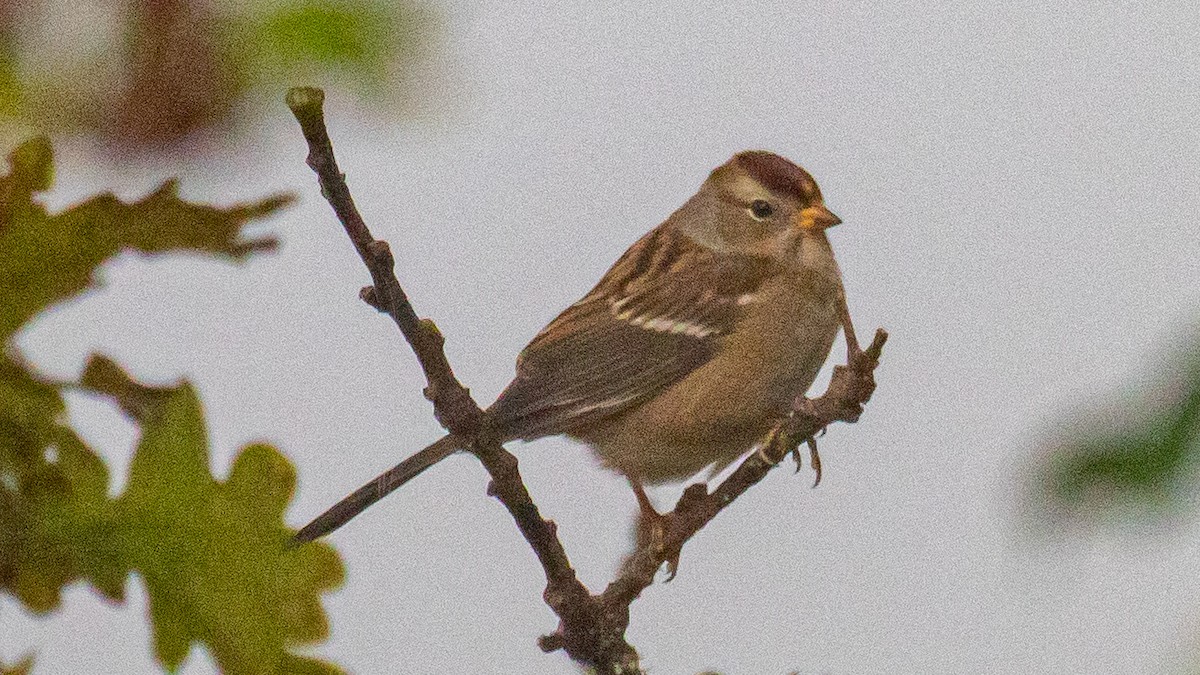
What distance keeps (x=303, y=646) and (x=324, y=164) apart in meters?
0.71

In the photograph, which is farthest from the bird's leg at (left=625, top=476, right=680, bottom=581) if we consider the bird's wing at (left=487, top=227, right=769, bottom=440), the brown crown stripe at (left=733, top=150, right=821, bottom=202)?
the brown crown stripe at (left=733, top=150, right=821, bottom=202)

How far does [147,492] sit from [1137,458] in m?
1.23

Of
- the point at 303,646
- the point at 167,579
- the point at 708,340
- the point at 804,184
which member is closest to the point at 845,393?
the point at 303,646

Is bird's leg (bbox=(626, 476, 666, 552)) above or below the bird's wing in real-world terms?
below

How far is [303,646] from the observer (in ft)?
5.94

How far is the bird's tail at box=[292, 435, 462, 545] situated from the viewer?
7.21ft

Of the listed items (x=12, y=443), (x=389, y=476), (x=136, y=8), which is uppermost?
(x=136, y=8)

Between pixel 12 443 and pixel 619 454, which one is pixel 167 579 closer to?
pixel 12 443

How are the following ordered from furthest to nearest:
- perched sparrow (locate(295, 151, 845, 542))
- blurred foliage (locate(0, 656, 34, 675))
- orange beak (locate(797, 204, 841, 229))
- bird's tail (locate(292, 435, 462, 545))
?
orange beak (locate(797, 204, 841, 229)) → perched sparrow (locate(295, 151, 845, 542)) → bird's tail (locate(292, 435, 462, 545)) → blurred foliage (locate(0, 656, 34, 675))

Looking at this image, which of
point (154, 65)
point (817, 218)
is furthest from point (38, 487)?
point (817, 218)

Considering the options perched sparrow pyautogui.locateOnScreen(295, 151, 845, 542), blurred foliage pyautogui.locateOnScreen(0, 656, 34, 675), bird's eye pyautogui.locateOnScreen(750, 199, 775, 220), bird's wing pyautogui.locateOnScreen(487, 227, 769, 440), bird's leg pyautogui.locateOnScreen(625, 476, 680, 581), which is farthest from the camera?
bird's eye pyautogui.locateOnScreen(750, 199, 775, 220)

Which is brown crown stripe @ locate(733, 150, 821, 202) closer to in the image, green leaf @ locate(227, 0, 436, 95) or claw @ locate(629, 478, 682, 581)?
claw @ locate(629, 478, 682, 581)

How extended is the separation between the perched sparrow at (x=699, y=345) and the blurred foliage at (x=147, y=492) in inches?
48.8

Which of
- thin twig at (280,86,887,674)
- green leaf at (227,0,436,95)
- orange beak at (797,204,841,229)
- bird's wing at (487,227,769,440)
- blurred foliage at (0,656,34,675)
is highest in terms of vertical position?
orange beak at (797,204,841,229)
